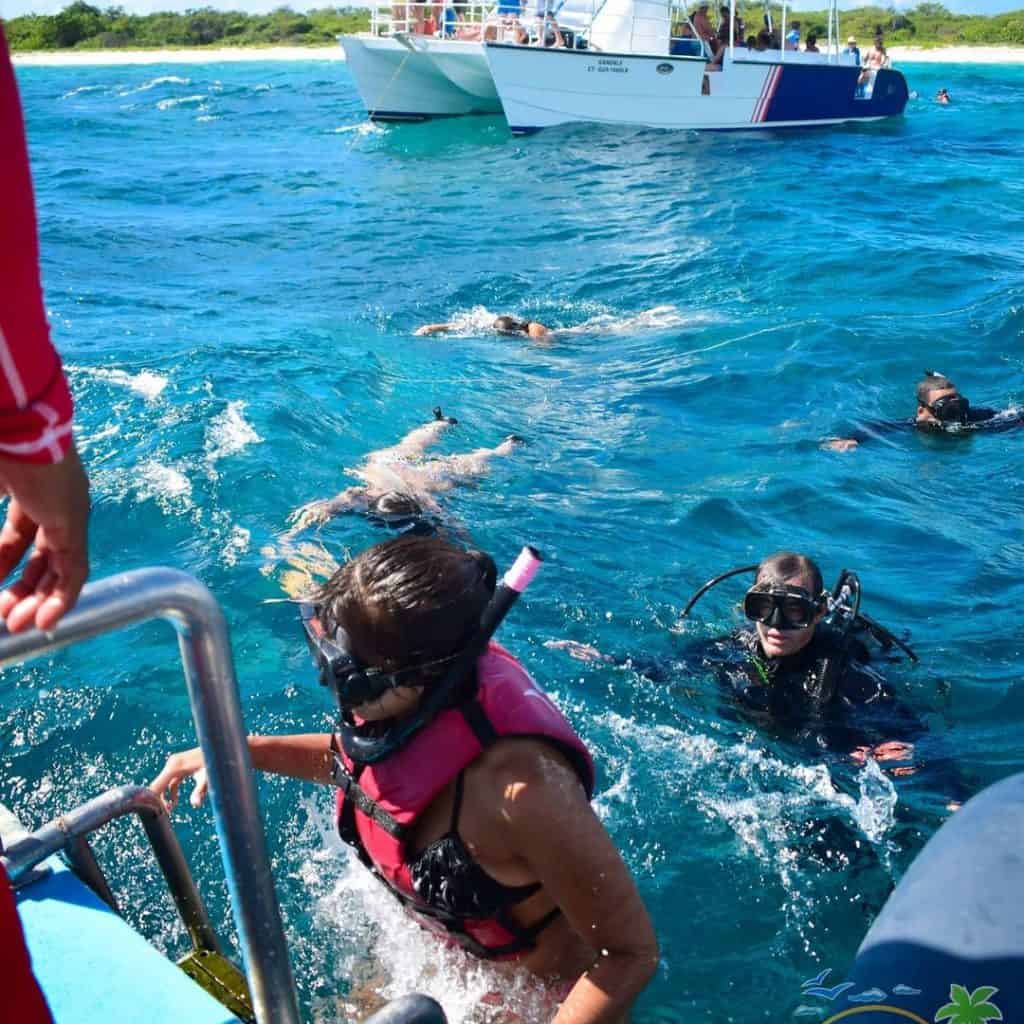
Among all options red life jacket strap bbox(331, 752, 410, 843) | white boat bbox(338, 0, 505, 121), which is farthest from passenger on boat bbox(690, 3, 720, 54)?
red life jacket strap bbox(331, 752, 410, 843)

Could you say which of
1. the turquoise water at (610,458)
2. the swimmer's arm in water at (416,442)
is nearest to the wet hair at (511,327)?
the turquoise water at (610,458)

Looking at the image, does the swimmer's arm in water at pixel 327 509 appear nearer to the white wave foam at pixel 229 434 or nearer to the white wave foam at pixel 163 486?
the white wave foam at pixel 163 486

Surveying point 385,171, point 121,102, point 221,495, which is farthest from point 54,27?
point 221,495

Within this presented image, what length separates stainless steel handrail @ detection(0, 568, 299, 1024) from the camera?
1344mm

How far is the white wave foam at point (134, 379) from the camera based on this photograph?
8.68 metres

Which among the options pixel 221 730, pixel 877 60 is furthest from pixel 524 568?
pixel 877 60

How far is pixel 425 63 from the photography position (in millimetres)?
24734

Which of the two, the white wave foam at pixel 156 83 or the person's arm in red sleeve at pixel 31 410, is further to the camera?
the white wave foam at pixel 156 83

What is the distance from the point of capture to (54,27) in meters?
65.9

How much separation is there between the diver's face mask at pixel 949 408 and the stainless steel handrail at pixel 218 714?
7.55 meters

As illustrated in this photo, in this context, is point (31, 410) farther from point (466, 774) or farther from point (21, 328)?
point (466, 774)

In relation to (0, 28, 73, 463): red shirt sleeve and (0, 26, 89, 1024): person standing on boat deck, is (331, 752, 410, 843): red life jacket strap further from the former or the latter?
(0, 28, 73, 463): red shirt sleeve

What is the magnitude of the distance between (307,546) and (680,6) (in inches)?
800

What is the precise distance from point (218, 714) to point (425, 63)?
25.3 meters
